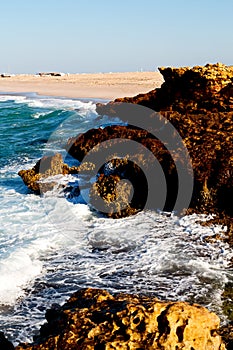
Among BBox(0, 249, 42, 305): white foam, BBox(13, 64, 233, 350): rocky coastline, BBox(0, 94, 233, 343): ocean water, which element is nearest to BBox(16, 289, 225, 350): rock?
BBox(13, 64, 233, 350): rocky coastline

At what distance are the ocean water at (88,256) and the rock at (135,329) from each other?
4.61ft

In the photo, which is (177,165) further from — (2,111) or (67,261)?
(2,111)

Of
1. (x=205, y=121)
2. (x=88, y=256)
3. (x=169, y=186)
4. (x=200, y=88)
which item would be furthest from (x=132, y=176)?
(x=200, y=88)

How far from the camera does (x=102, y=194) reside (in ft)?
23.4

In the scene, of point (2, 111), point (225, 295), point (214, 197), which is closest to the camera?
point (225, 295)

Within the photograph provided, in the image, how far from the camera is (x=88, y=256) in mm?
5508

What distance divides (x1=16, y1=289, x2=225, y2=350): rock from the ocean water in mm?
1404

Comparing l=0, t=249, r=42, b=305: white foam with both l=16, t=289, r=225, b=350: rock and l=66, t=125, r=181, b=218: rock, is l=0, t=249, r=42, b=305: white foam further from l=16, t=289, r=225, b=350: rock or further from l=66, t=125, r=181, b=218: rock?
l=16, t=289, r=225, b=350: rock

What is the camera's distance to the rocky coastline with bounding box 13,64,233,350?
246 centimetres

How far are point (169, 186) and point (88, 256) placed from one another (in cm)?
215

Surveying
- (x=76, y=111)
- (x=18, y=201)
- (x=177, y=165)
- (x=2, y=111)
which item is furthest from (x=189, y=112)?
(x=2, y=111)

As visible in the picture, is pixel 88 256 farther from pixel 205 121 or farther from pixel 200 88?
pixel 200 88

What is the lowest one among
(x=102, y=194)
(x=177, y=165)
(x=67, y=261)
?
(x=67, y=261)

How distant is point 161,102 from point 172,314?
800cm
